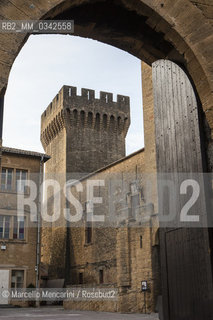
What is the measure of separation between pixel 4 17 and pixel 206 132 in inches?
112

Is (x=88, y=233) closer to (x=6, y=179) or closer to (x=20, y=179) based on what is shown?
(x=20, y=179)

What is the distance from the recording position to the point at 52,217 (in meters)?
31.2

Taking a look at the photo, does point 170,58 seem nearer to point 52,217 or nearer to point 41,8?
point 41,8

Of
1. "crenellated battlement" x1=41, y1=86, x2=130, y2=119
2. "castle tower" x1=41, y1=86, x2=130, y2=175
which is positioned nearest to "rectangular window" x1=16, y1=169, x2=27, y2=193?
"castle tower" x1=41, y1=86, x2=130, y2=175

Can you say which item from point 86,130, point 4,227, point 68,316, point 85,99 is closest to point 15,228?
point 4,227

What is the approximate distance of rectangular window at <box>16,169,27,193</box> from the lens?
21.6m

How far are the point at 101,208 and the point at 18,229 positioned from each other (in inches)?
234

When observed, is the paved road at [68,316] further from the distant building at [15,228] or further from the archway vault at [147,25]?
the archway vault at [147,25]

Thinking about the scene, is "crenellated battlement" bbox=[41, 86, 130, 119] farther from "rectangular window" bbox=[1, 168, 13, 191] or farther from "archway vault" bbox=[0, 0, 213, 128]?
"archway vault" bbox=[0, 0, 213, 128]

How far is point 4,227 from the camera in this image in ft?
68.1

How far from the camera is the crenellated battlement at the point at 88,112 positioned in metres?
33.9

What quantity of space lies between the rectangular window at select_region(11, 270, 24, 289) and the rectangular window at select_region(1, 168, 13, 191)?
13.8 feet

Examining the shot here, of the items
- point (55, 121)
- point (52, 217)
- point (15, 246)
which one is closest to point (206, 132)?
point (15, 246)

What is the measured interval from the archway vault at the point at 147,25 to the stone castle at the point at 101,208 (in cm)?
1314
